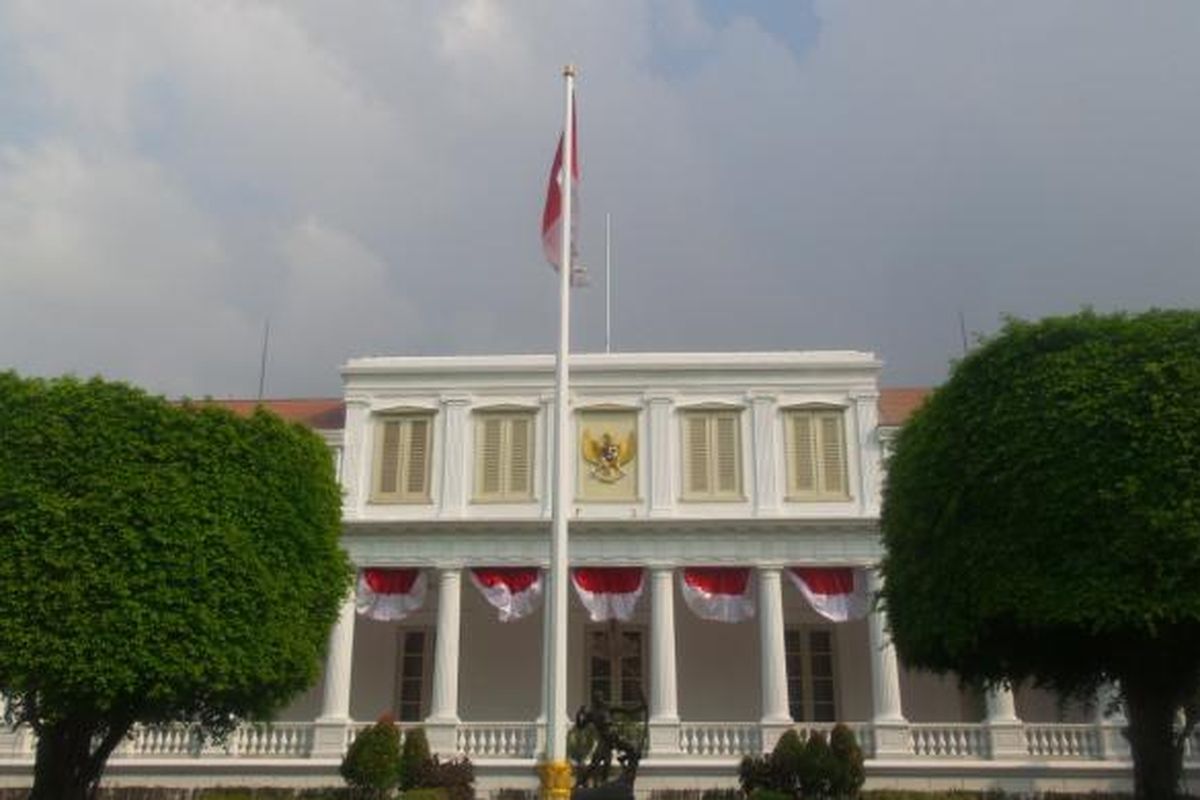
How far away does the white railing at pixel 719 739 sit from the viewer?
25.6m

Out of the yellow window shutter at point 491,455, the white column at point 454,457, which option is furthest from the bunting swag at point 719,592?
the white column at point 454,457

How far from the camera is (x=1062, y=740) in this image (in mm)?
25109

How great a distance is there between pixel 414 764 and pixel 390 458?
8.69 metres

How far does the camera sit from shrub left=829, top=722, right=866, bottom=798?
2223 cm

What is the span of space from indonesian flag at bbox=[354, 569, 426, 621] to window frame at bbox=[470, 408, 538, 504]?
248 cm

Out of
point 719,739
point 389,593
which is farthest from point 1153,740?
point 389,593

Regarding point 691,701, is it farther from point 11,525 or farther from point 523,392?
point 11,525

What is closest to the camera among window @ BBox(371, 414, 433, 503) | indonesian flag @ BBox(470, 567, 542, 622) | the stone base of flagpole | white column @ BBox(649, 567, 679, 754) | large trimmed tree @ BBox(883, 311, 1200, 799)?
large trimmed tree @ BBox(883, 311, 1200, 799)

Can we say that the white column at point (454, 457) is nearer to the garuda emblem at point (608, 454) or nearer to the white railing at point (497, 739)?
the garuda emblem at point (608, 454)

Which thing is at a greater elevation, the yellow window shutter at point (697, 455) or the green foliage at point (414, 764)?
the yellow window shutter at point (697, 455)

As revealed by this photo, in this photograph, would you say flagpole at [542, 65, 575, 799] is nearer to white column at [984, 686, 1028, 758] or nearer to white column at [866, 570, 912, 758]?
white column at [866, 570, 912, 758]

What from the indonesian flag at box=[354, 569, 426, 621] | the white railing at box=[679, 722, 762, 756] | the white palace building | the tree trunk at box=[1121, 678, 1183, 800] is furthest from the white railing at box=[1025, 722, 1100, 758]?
the indonesian flag at box=[354, 569, 426, 621]

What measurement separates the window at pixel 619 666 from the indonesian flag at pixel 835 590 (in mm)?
4729

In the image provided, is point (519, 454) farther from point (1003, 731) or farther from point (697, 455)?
point (1003, 731)
